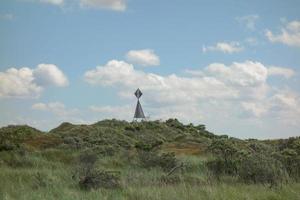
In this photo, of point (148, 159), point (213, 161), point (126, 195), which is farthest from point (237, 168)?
point (126, 195)

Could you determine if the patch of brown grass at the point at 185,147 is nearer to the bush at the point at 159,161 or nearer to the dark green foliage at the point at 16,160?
the bush at the point at 159,161

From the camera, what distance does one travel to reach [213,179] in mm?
14086

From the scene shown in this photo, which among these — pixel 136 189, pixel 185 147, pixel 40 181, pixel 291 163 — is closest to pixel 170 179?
pixel 136 189

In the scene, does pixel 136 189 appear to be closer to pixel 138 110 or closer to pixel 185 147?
pixel 185 147

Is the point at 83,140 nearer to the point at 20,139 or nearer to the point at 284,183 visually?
the point at 20,139

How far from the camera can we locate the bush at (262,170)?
1375cm

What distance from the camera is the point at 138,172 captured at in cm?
1575

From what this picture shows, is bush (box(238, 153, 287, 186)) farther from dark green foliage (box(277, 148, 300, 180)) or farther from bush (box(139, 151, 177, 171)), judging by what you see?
bush (box(139, 151, 177, 171))

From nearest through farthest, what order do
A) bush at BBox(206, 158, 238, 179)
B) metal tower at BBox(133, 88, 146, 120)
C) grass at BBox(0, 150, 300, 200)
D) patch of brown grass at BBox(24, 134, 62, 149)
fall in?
1. grass at BBox(0, 150, 300, 200)
2. bush at BBox(206, 158, 238, 179)
3. patch of brown grass at BBox(24, 134, 62, 149)
4. metal tower at BBox(133, 88, 146, 120)

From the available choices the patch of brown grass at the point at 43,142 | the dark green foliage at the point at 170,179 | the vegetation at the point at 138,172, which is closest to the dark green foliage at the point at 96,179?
the vegetation at the point at 138,172

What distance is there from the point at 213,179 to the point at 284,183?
1925mm

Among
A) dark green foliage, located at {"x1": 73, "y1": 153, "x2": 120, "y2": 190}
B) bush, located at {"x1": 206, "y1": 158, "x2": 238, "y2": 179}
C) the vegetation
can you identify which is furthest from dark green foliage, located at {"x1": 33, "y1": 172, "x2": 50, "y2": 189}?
bush, located at {"x1": 206, "y1": 158, "x2": 238, "y2": 179}

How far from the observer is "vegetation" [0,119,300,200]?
10945mm

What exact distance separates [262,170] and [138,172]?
3828 millimetres
